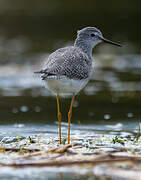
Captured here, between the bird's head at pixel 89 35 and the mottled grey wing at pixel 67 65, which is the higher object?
the bird's head at pixel 89 35

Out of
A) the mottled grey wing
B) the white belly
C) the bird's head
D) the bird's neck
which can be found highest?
the bird's head

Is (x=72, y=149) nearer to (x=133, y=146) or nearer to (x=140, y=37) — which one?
(x=133, y=146)

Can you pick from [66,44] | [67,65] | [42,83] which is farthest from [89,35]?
[66,44]

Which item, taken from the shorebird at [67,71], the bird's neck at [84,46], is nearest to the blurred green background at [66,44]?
the bird's neck at [84,46]

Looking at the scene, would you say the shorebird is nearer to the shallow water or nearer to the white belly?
the white belly

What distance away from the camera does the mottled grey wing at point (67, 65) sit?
20.0ft

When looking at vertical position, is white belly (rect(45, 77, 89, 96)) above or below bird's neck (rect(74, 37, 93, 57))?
below

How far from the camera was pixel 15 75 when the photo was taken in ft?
43.1

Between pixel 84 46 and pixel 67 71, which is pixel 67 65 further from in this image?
pixel 84 46

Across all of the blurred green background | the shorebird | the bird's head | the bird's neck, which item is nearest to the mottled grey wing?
the shorebird

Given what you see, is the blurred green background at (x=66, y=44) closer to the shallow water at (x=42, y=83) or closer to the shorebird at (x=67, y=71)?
the shallow water at (x=42, y=83)

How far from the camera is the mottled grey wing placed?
6.11 meters

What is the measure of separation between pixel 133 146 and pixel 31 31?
15.6m

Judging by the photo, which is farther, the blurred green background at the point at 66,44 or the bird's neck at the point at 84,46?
the blurred green background at the point at 66,44
